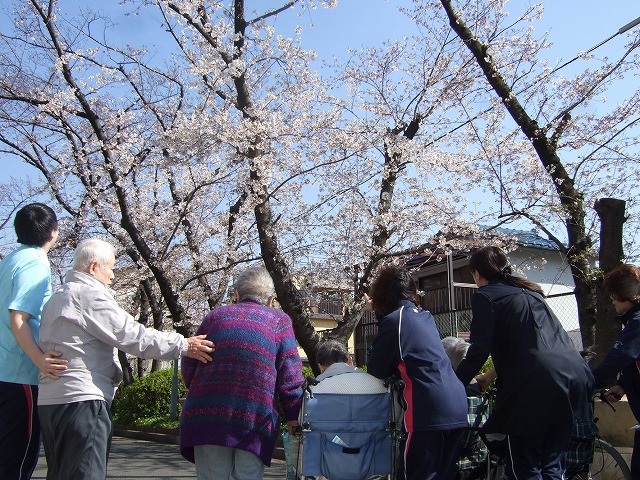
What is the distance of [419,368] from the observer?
11.5ft

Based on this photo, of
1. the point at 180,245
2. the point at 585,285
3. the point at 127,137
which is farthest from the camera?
the point at 180,245

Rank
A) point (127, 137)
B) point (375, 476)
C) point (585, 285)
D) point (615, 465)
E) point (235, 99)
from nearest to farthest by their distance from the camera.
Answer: point (375, 476) < point (615, 465) < point (585, 285) < point (235, 99) < point (127, 137)

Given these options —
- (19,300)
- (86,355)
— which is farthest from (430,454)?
(19,300)

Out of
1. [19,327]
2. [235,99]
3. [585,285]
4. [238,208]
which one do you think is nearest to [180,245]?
[238,208]

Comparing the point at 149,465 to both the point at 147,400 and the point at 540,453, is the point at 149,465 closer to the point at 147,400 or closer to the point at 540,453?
the point at 540,453

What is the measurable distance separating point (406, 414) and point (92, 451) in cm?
164

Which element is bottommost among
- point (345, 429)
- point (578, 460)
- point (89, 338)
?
point (578, 460)

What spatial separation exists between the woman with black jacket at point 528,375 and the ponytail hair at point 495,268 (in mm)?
18

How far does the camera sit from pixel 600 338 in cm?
609

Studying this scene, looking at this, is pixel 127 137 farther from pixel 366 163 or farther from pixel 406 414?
pixel 406 414

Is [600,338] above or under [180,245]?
under

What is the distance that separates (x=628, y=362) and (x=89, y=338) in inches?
125

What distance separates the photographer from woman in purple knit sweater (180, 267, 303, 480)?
3.15 m

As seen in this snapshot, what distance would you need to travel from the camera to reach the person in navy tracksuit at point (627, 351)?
153 inches
